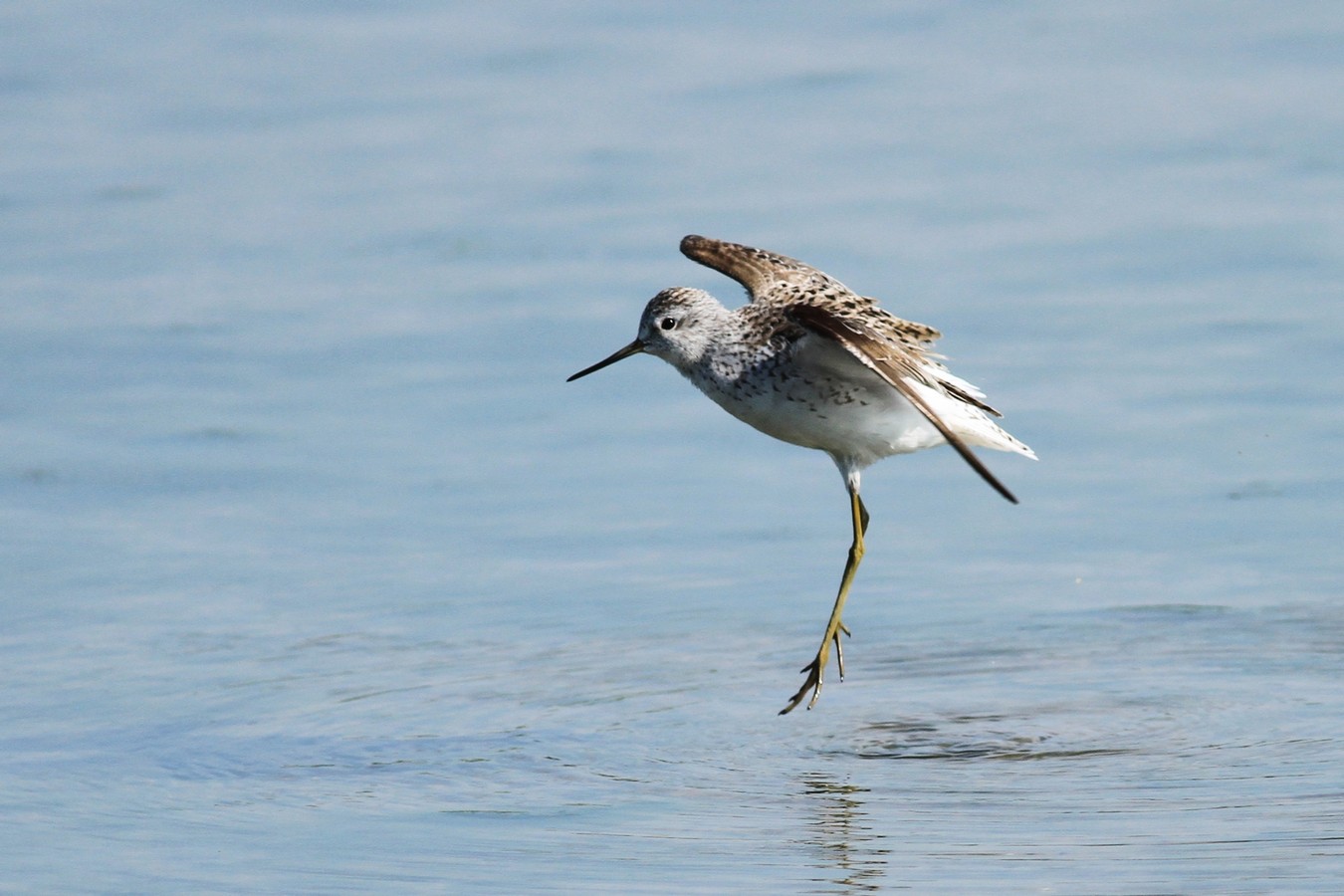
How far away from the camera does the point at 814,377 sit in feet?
29.6

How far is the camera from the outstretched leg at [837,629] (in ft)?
29.8

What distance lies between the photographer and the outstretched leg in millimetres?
9086

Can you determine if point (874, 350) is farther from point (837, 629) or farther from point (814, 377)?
point (837, 629)

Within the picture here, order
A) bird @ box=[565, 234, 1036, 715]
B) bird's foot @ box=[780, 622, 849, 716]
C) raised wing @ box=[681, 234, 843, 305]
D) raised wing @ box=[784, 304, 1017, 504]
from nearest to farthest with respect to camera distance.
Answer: raised wing @ box=[784, 304, 1017, 504]
bird @ box=[565, 234, 1036, 715]
bird's foot @ box=[780, 622, 849, 716]
raised wing @ box=[681, 234, 843, 305]

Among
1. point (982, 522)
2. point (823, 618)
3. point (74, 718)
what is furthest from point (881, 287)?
point (74, 718)

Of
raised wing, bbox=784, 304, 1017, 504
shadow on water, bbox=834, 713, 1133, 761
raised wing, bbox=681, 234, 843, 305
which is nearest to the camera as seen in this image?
raised wing, bbox=784, 304, 1017, 504

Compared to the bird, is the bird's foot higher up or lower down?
lower down

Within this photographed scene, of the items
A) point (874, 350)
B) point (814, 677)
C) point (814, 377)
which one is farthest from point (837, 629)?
point (874, 350)

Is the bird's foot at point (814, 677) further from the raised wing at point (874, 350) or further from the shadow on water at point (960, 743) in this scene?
the raised wing at point (874, 350)

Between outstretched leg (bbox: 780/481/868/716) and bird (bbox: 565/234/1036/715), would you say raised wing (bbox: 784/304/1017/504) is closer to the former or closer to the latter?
bird (bbox: 565/234/1036/715)

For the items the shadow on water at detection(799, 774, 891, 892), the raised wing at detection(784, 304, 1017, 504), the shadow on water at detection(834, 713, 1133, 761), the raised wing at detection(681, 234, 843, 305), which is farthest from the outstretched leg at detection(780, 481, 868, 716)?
the raised wing at detection(784, 304, 1017, 504)

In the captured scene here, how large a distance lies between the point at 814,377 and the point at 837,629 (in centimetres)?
104

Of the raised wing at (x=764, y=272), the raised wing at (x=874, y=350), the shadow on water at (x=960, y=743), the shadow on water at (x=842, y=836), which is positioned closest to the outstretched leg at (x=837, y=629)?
the shadow on water at (x=960, y=743)

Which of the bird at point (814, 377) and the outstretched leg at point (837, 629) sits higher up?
the bird at point (814, 377)
